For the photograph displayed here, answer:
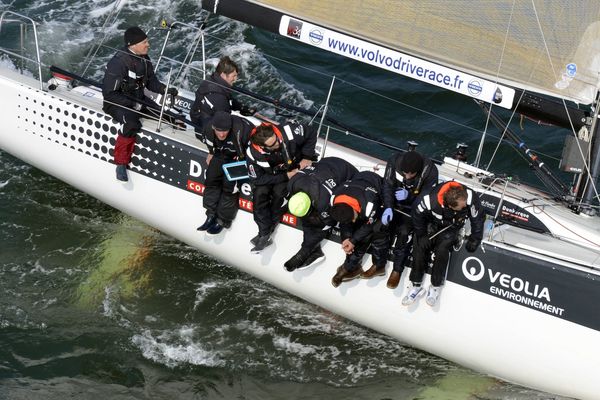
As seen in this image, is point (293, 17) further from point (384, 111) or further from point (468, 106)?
point (468, 106)

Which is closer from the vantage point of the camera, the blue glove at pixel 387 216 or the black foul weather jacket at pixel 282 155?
the blue glove at pixel 387 216

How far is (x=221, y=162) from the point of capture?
611 centimetres

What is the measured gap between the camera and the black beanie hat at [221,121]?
Result: 5.76 metres

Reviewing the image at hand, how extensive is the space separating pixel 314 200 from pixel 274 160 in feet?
1.40

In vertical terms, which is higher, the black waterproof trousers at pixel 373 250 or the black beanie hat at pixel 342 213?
the black beanie hat at pixel 342 213

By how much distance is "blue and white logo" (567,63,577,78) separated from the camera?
590cm

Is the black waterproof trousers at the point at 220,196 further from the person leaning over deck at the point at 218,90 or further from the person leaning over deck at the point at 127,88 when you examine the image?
the person leaning over deck at the point at 127,88

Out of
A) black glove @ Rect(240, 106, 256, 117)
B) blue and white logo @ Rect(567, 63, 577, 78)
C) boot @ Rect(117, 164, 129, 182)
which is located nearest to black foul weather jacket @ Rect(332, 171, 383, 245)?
black glove @ Rect(240, 106, 256, 117)

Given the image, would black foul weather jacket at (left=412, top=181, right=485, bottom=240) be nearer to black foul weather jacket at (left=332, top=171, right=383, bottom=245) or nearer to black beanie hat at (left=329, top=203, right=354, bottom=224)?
black foul weather jacket at (left=332, top=171, right=383, bottom=245)

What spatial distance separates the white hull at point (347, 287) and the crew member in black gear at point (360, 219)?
0.23 m

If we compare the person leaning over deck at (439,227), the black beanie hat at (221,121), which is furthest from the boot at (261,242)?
the person leaning over deck at (439,227)

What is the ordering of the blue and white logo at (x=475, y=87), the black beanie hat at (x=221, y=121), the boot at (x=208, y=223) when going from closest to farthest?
the black beanie hat at (x=221, y=121)
the blue and white logo at (x=475, y=87)
the boot at (x=208, y=223)

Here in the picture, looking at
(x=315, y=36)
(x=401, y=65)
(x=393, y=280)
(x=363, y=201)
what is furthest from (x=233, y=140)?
(x=393, y=280)

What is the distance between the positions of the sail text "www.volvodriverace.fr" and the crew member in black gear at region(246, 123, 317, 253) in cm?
68
